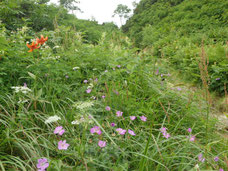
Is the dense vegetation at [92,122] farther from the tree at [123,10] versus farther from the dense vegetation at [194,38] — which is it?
the tree at [123,10]

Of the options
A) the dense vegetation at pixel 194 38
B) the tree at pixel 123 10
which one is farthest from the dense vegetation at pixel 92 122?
the tree at pixel 123 10

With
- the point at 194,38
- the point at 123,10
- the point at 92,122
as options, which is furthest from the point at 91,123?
the point at 123,10

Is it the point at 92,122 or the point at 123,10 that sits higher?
the point at 123,10

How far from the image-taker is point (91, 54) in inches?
92.0

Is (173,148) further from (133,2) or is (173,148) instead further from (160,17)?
(133,2)

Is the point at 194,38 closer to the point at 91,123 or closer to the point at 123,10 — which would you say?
the point at 91,123

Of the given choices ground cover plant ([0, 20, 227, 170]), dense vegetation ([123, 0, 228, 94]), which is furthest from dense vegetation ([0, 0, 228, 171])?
dense vegetation ([123, 0, 228, 94])

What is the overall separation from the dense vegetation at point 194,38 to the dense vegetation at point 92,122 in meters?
0.51

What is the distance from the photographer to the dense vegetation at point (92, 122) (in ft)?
2.91

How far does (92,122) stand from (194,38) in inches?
233

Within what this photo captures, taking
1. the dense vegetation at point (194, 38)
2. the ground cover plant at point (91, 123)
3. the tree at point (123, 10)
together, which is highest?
the tree at point (123, 10)

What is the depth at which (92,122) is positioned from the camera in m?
0.84

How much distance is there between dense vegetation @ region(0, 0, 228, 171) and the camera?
0.89 meters

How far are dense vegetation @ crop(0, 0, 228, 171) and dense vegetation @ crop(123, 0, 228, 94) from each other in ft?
1.68
